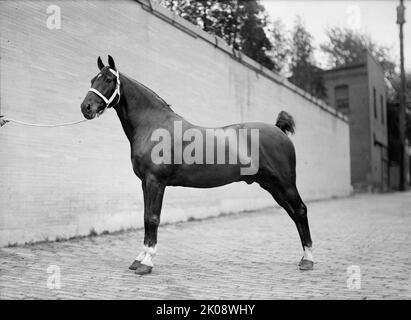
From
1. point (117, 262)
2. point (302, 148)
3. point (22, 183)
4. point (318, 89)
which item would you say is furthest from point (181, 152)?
point (318, 89)

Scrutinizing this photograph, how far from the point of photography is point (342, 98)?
31484 millimetres

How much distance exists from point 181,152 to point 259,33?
15561 mm

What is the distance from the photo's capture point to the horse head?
472 centimetres

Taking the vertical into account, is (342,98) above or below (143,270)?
above

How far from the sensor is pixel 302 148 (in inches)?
742

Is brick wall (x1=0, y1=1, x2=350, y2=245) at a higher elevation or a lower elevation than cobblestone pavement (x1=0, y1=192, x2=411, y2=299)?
higher

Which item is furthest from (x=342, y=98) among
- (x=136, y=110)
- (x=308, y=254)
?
(x=136, y=110)

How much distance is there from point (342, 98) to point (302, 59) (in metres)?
5.82

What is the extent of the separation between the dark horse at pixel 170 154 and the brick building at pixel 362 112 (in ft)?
81.8

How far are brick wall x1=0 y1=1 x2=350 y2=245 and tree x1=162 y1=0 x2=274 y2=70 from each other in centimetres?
347
